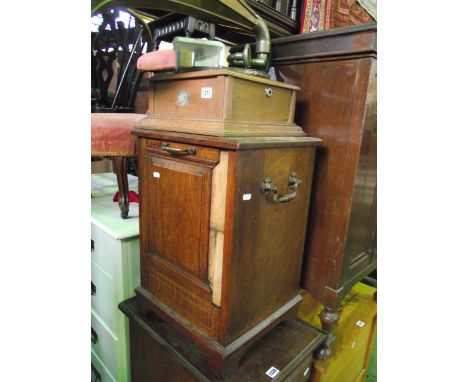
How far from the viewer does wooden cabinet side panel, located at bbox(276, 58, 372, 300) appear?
84 centimetres

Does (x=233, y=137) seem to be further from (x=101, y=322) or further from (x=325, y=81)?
(x=101, y=322)

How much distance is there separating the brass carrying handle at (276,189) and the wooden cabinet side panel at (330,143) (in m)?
0.15

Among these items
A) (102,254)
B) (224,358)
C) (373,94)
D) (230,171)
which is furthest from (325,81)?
(102,254)

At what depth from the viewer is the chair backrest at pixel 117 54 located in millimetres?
1544

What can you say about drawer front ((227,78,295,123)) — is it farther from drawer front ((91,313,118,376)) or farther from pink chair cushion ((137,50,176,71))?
drawer front ((91,313,118,376))

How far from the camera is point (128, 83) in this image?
164 centimetres

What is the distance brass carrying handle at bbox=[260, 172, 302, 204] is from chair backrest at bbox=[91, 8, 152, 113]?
111cm

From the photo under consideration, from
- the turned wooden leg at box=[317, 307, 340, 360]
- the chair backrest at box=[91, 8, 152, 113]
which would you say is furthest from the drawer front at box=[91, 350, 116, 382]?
the chair backrest at box=[91, 8, 152, 113]

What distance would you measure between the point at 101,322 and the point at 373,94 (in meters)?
1.33

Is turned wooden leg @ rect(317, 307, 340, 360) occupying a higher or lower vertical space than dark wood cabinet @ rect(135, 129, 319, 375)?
lower

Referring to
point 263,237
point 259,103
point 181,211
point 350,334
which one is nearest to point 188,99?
point 259,103

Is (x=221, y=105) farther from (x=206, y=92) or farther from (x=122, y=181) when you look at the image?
(x=122, y=181)

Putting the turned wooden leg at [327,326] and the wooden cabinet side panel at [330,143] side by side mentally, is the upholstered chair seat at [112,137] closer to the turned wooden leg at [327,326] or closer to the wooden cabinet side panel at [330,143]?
the wooden cabinet side panel at [330,143]

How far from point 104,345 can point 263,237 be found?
961 millimetres
